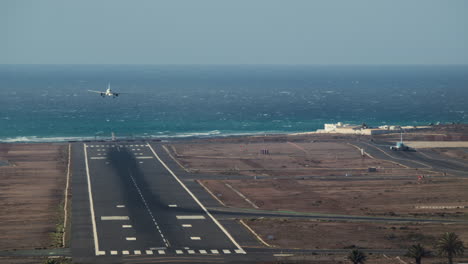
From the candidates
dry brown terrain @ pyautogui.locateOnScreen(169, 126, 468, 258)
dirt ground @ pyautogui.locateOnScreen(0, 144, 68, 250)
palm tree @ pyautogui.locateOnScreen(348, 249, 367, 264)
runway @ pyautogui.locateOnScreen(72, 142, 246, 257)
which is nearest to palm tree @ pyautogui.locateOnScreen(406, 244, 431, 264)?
dry brown terrain @ pyautogui.locateOnScreen(169, 126, 468, 258)

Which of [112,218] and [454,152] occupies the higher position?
[112,218]

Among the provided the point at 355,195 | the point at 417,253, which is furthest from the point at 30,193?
the point at 417,253

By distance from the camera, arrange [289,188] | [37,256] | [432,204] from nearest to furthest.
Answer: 1. [37,256]
2. [432,204]
3. [289,188]

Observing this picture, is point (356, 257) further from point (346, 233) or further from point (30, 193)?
point (30, 193)

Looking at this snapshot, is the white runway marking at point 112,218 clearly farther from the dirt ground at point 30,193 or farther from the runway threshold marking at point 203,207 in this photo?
the runway threshold marking at point 203,207

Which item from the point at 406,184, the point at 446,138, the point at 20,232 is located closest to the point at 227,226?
the point at 20,232

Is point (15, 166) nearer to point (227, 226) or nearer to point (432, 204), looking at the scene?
point (227, 226)

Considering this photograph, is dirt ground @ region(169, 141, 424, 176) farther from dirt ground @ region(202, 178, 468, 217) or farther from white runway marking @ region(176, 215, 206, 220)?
white runway marking @ region(176, 215, 206, 220)
